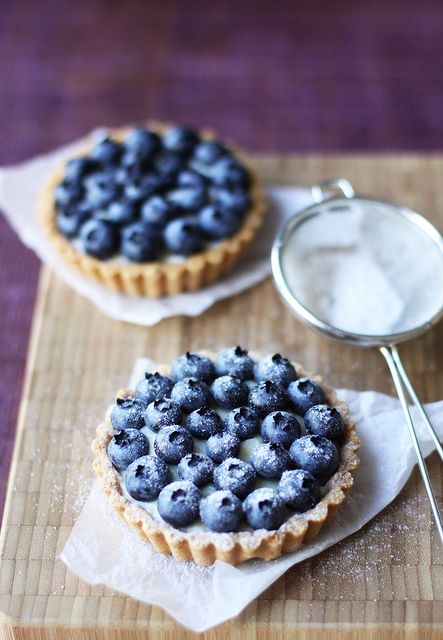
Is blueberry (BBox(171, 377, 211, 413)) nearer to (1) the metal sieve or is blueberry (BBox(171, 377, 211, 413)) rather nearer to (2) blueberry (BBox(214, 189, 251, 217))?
(1) the metal sieve

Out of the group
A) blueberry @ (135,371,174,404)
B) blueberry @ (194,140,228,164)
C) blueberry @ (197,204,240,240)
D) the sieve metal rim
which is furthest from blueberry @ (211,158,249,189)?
blueberry @ (135,371,174,404)

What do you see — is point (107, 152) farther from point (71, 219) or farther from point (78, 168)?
point (71, 219)

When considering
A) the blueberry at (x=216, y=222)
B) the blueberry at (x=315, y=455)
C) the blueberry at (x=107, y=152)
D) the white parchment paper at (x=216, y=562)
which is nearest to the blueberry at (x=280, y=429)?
the blueberry at (x=315, y=455)

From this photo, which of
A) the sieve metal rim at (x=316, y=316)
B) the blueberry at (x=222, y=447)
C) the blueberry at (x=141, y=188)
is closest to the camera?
the blueberry at (x=222, y=447)

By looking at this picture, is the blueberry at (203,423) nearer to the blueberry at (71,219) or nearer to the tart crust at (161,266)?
the tart crust at (161,266)

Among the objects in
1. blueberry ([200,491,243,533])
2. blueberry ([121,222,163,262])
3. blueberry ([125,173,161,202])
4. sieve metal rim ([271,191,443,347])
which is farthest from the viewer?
blueberry ([125,173,161,202])

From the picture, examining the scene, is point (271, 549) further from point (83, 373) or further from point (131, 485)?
point (83, 373)

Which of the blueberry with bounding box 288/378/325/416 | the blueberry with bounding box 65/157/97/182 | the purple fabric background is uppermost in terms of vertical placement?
the blueberry with bounding box 288/378/325/416
